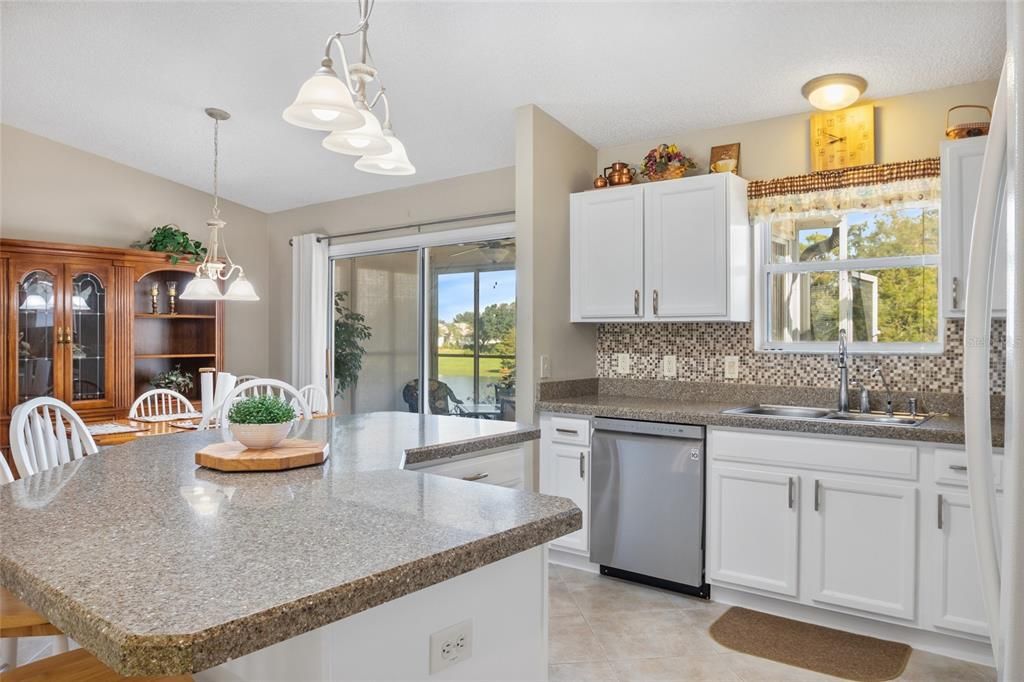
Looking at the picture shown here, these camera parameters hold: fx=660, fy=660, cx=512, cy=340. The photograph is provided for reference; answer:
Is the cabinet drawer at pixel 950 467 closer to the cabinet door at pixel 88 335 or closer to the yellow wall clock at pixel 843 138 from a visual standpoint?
the yellow wall clock at pixel 843 138

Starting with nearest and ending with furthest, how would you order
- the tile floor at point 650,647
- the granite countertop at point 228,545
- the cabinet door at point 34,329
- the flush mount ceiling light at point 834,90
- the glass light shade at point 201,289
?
the granite countertop at point 228,545
the tile floor at point 650,647
the flush mount ceiling light at point 834,90
the glass light shade at point 201,289
the cabinet door at point 34,329

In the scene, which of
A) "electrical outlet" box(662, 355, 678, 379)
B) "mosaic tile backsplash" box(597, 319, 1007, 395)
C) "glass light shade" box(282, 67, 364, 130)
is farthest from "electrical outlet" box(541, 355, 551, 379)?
"glass light shade" box(282, 67, 364, 130)

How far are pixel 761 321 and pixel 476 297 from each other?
6.41ft

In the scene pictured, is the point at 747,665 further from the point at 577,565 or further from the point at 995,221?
the point at 995,221

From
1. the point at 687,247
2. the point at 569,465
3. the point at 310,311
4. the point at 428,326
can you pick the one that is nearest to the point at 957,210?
the point at 687,247

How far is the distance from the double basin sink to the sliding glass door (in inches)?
65.0

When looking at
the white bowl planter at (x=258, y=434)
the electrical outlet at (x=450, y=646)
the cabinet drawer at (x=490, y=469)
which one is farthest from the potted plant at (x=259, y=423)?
the electrical outlet at (x=450, y=646)

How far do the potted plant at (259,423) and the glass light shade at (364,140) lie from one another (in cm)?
76

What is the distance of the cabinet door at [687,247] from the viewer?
10.7 ft

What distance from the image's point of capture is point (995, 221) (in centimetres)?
81

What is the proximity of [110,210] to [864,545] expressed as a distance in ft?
17.5

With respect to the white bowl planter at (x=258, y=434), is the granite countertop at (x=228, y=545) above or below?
below

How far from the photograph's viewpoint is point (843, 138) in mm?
3182

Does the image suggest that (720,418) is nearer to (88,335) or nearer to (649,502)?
(649,502)
